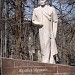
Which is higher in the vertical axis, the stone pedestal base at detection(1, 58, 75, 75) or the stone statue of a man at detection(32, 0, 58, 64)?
the stone statue of a man at detection(32, 0, 58, 64)

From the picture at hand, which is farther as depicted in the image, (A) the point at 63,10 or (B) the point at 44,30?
(A) the point at 63,10

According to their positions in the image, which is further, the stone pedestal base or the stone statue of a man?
the stone statue of a man

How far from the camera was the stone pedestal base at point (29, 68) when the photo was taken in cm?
921

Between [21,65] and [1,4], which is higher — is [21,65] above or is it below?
below

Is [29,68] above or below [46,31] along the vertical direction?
below

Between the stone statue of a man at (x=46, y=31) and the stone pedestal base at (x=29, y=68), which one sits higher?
the stone statue of a man at (x=46, y=31)

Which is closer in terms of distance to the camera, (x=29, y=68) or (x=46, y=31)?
(x=29, y=68)

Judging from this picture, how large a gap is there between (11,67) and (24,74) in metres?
0.46

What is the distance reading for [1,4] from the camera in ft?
73.3

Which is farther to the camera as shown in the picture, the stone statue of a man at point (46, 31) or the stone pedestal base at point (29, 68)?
the stone statue of a man at point (46, 31)

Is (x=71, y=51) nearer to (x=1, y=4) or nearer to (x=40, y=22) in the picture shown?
(x=1, y=4)

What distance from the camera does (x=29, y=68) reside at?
957 cm

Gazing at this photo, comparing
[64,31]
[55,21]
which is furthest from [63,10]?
[55,21]

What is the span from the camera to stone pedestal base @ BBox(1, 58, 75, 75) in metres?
9.21
